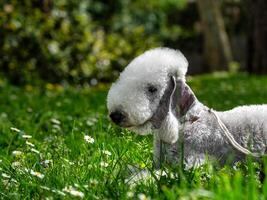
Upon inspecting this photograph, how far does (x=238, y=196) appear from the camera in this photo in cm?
250

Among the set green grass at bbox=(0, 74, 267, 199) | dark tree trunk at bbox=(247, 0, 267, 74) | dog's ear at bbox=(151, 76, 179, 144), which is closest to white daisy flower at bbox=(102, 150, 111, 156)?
green grass at bbox=(0, 74, 267, 199)

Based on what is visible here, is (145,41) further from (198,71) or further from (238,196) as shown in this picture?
(238,196)

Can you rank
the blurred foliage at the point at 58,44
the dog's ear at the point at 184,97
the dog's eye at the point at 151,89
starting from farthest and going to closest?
the blurred foliage at the point at 58,44 → the dog's ear at the point at 184,97 → the dog's eye at the point at 151,89

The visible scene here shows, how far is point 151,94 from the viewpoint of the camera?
130 inches

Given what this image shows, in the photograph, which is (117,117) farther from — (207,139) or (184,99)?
(207,139)

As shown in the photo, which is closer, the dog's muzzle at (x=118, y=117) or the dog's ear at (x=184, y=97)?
the dog's muzzle at (x=118, y=117)

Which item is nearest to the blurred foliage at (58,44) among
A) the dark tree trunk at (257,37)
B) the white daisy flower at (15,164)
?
the dark tree trunk at (257,37)

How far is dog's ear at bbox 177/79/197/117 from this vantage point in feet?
11.1

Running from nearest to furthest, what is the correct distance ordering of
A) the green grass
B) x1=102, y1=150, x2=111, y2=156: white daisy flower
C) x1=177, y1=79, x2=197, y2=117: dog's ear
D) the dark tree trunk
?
the green grass < x1=177, y1=79, x2=197, y2=117: dog's ear < x1=102, y1=150, x2=111, y2=156: white daisy flower < the dark tree trunk

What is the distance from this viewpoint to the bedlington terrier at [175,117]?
3.18m

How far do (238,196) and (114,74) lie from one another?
1066cm

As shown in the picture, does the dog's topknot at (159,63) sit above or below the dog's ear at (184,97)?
above

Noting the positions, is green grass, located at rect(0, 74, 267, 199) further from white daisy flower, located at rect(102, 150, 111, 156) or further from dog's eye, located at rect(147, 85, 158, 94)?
dog's eye, located at rect(147, 85, 158, 94)

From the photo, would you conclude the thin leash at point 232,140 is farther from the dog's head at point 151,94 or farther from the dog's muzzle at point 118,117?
the dog's muzzle at point 118,117
